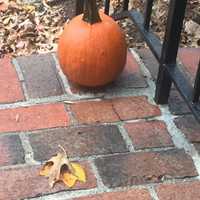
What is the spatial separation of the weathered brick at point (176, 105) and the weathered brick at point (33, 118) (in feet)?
1.45

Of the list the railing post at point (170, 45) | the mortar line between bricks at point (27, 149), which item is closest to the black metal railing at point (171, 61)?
the railing post at point (170, 45)

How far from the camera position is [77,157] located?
204cm

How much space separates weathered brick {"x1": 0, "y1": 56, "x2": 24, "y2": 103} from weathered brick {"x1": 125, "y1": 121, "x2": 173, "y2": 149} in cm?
50

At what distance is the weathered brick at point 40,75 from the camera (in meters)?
2.39

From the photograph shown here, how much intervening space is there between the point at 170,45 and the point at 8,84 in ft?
2.36

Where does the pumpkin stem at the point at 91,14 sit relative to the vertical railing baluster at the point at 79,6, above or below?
above

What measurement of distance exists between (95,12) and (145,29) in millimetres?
315

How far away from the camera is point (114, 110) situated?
2.29 m

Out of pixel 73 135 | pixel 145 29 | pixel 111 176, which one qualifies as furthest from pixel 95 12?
pixel 111 176

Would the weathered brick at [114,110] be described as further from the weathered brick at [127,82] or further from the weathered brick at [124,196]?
the weathered brick at [124,196]

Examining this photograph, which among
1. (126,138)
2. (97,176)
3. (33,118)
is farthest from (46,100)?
(97,176)

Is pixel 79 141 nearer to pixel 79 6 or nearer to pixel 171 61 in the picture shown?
pixel 171 61

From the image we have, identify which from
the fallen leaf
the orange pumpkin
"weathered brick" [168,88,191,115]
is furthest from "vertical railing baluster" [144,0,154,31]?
the fallen leaf

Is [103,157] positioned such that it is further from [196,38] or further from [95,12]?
[196,38]
